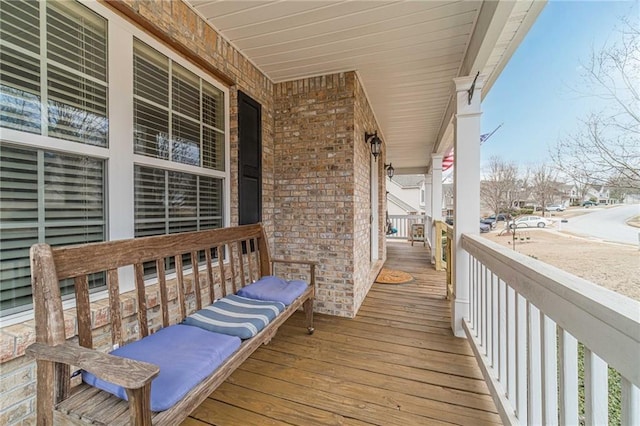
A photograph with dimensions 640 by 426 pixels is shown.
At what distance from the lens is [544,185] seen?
1.26m

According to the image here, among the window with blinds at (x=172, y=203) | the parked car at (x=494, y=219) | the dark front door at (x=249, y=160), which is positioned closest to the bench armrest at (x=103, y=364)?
the window with blinds at (x=172, y=203)

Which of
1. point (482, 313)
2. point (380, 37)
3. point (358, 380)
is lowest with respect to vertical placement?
point (358, 380)

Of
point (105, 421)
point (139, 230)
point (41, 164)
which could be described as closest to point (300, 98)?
point (139, 230)

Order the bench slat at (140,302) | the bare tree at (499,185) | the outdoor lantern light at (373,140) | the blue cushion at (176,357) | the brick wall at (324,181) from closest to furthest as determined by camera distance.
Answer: the blue cushion at (176,357) → the bench slat at (140,302) → the bare tree at (499,185) → the brick wall at (324,181) → the outdoor lantern light at (373,140)

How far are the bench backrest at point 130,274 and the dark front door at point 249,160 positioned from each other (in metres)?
0.38

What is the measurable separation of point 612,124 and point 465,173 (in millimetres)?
1621

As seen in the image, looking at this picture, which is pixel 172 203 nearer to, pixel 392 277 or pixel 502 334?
pixel 502 334

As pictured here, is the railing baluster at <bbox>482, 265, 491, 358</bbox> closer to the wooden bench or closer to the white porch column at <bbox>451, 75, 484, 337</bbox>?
the white porch column at <bbox>451, 75, 484, 337</bbox>

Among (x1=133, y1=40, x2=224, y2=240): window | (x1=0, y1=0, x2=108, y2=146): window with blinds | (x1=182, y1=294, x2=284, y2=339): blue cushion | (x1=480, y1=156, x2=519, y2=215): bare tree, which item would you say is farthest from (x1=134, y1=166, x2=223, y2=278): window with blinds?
(x1=480, y1=156, x2=519, y2=215): bare tree

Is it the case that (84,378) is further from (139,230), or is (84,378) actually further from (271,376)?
(271,376)

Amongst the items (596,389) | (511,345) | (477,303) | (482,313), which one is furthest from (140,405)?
(477,303)

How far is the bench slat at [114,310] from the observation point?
1.36 m

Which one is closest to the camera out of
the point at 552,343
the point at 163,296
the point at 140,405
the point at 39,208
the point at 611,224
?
the point at 611,224

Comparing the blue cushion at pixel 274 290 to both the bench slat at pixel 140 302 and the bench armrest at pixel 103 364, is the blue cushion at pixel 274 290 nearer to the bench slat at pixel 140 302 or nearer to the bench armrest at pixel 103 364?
the bench slat at pixel 140 302
